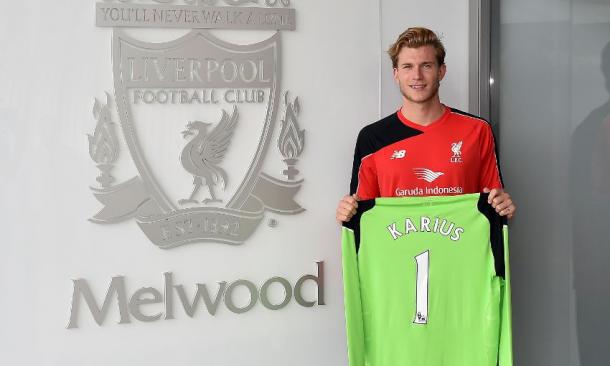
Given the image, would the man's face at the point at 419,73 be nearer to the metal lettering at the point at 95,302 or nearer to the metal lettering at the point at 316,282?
the metal lettering at the point at 316,282

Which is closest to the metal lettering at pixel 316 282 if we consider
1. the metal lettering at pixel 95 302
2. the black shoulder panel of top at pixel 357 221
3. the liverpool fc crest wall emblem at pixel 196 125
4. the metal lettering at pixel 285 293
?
the metal lettering at pixel 285 293

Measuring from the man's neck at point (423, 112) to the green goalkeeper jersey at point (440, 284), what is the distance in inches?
12.0

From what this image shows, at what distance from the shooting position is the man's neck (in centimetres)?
212

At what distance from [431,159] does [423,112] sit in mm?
171

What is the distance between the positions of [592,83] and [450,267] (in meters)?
0.97

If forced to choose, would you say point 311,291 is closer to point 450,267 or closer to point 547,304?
point 450,267

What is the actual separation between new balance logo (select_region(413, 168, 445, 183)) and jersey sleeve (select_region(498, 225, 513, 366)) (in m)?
0.28

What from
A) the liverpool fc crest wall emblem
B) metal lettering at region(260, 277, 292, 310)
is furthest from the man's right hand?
metal lettering at region(260, 277, 292, 310)

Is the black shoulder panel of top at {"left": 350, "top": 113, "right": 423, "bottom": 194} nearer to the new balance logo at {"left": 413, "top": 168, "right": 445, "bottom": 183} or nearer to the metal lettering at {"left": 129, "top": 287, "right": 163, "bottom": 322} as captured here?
the new balance logo at {"left": 413, "top": 168, "right": 445, "bottom": 183}

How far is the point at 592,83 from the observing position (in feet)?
7.61

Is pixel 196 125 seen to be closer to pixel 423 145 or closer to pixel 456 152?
pixel 423 145

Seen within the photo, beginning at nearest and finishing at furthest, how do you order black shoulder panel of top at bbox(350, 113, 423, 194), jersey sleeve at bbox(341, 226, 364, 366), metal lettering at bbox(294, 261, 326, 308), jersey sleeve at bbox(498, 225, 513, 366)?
jersey sleeve at bbox(498, 225, 513, 366) → jersey sleeve at bbox(341, 226, 364, 366) → black shoulder panel of top at bbox(350, 113, 423, 194) → metal lettering at bbox(294, 261, 326, 308)

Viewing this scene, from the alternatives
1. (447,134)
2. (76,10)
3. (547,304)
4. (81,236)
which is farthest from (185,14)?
(547,304)

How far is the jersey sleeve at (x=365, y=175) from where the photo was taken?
2176 millimetres
